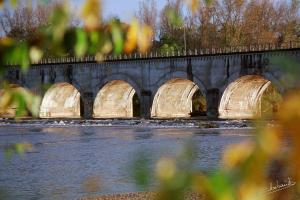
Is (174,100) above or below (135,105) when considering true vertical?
above

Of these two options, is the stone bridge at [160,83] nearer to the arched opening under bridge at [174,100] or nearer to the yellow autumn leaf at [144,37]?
the arched opening under bridge at [174,100]

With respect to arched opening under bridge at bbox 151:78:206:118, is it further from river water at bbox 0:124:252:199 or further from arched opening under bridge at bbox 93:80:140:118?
river water at bbox 0:124:252:199

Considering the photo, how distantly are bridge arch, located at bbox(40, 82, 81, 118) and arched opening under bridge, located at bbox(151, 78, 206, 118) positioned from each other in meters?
8.41

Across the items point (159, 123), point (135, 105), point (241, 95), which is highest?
point (241, 95)

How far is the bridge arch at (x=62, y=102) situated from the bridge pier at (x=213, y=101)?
43.5ft

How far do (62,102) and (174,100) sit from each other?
A: 34.9 feet

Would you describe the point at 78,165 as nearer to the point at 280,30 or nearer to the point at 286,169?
the point at 286,169

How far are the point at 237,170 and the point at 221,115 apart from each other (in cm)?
3830

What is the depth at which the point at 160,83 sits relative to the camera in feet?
135

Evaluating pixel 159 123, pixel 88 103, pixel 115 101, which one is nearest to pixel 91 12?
pixel 159 123

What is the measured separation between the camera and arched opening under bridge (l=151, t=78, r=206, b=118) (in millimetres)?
42188

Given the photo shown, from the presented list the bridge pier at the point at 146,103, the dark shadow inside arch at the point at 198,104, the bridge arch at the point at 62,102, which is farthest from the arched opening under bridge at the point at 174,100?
the bridge arch at the point at 62,102

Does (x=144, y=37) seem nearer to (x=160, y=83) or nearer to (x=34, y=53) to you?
(x=34, y=53)

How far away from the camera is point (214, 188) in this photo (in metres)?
0.98
